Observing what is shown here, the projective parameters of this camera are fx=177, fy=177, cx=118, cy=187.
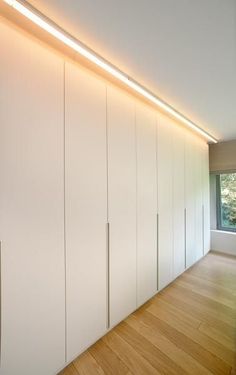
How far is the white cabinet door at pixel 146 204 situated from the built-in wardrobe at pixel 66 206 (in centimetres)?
1

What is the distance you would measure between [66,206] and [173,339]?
173cm

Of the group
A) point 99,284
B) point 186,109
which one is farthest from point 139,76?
point 99,284

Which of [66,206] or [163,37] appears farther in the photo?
[66,206]

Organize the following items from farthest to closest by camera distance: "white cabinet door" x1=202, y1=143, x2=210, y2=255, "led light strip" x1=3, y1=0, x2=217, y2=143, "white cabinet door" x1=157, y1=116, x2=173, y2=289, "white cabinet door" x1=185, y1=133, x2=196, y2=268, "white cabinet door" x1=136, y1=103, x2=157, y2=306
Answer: "white cabinet door" x1=202, y1=143, x2=210, y2=255 < "white cabinet door" x1=185, y1=133, x2=196, y2=268 < "white cabinet door" x1=157, y1=116, x2=173, y2=289 < "white cabinet door" x1=136, y1=103, x2=157, y2=306 < "led light strip" x1=3, y1=0, x2=217, y2=143

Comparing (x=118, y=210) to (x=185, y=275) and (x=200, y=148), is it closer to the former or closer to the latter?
(x=185, y=275)

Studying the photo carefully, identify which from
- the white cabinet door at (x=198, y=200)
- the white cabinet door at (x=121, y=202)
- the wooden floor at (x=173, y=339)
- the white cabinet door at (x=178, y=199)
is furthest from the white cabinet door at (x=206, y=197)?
the white cabinet door at (x=121, y=202)

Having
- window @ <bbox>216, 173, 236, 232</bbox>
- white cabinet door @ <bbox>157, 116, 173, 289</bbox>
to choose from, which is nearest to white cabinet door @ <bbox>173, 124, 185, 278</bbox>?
white cabinet door @ <bbox>157, 116, 173, 289</bbox>

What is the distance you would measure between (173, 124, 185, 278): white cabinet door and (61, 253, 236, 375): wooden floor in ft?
1.71

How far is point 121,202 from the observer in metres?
1.98

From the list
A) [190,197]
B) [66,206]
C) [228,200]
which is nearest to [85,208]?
[66,206]

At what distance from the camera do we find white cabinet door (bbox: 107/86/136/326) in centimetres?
188

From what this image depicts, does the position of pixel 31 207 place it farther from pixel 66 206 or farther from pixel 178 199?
pixel 178 199

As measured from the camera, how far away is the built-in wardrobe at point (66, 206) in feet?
3.94

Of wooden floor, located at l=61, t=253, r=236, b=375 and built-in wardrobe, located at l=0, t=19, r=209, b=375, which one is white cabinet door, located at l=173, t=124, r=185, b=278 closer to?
wooden floor, located at l=61, t=253, r=236, b=375
